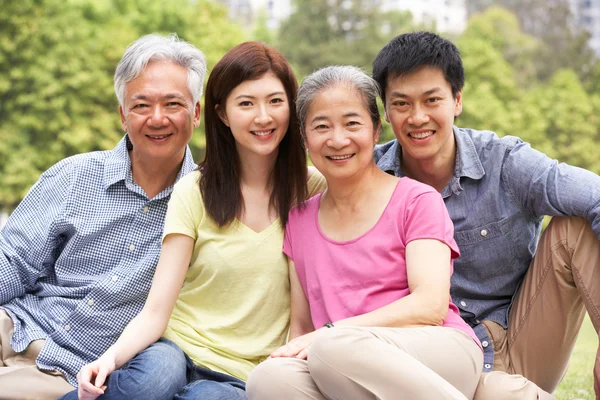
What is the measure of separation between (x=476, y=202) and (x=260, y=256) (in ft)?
3.39

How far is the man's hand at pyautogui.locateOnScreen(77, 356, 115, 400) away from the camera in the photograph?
3.03 meters

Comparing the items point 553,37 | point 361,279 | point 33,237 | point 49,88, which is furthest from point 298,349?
point 553,37

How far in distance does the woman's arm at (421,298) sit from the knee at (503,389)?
1.33 ft

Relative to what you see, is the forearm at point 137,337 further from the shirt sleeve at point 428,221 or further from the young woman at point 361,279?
the shirt sleeve at point 428,221

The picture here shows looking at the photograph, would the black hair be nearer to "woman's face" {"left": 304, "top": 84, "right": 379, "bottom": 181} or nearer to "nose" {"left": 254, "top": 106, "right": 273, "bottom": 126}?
"woman's face" {"left": 304, "top": 84, "right": 379, "bottom": 181}

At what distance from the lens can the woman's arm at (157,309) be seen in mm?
3191

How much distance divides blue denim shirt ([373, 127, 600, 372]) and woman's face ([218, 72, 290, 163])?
→ 855 millimetres

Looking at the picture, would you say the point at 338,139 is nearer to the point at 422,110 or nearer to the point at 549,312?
the point at 422,110

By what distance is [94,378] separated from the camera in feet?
10.3

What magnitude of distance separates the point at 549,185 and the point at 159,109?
178 cm

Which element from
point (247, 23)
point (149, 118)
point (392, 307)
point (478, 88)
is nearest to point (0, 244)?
point (149, 118)

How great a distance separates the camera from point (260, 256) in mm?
3520

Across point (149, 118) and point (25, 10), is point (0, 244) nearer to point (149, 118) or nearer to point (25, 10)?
point (149, 118)

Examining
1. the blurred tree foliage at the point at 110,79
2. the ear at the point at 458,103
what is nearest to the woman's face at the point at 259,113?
the ear at the point at 458,103
